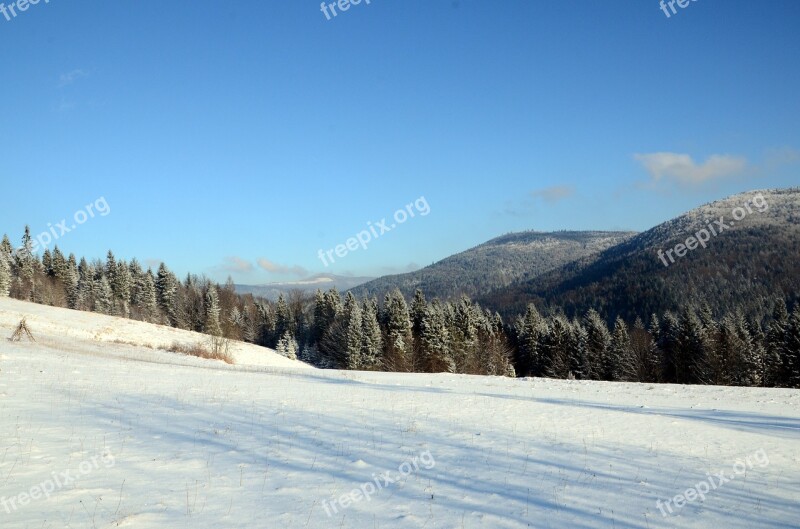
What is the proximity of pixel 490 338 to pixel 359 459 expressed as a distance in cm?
5638

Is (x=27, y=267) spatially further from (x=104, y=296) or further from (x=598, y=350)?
(x=598, y=350)

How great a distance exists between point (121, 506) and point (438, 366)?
5144 centimetres

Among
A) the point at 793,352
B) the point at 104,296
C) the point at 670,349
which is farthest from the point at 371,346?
the point at 104,296

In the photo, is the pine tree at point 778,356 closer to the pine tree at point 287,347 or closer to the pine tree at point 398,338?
the pine tree at point 398,338

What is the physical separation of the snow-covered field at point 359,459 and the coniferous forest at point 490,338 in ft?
132

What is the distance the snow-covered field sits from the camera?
7.46m

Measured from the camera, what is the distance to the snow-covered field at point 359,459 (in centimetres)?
746

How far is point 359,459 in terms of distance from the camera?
33.8ft

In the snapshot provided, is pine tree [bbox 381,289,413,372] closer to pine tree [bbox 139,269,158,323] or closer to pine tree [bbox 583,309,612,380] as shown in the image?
pine tree [bbox 583,309,612,380]

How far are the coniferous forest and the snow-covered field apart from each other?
40.2 metres

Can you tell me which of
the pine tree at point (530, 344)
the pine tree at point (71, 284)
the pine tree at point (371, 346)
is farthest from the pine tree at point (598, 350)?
the pine tree at point (71, 284)

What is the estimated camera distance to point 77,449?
9.49 metres

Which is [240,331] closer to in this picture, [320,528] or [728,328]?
[728,328]

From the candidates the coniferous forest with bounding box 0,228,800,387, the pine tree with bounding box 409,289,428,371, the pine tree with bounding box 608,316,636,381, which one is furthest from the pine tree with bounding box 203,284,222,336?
the pine tree with bounding box 608,316,636,381
